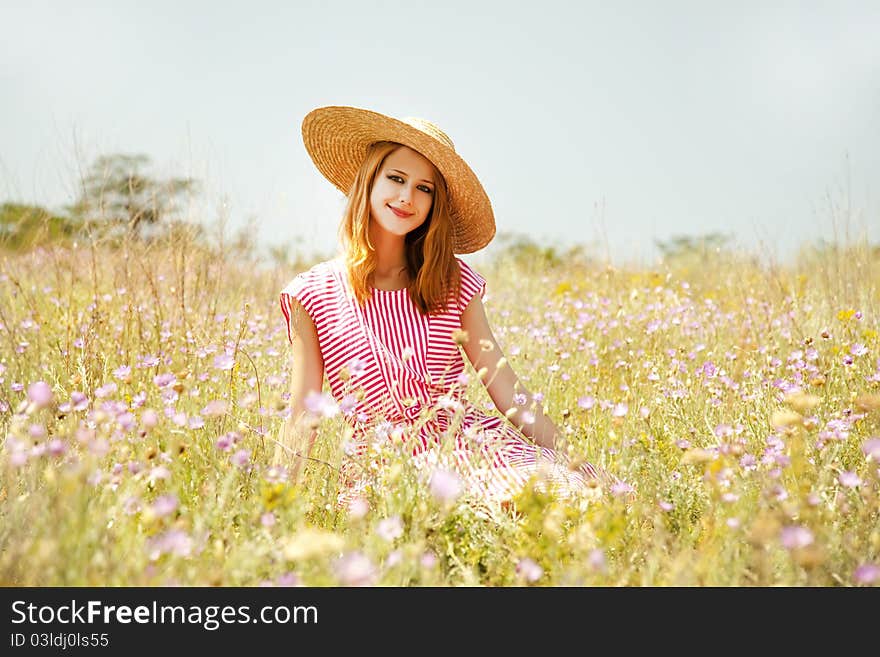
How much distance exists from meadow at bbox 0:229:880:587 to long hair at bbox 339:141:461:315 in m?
0.50

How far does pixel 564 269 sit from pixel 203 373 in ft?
17.6

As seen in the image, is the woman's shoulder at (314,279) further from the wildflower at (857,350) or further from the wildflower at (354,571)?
the wildflower at (857,350)

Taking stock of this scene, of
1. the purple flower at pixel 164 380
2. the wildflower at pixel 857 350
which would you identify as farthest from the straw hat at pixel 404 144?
the wildflower at pixel 857 350

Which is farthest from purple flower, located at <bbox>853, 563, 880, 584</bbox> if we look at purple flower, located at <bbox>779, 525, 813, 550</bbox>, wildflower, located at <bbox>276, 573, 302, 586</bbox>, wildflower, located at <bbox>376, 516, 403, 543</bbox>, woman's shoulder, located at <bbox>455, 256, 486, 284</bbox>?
woman's shoulder, located at <bbox>455, 256, 486, 284</bbox>

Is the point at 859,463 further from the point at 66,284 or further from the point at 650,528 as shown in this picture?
the point at 66,284

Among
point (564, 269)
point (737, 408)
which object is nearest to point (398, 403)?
point (737, 408)

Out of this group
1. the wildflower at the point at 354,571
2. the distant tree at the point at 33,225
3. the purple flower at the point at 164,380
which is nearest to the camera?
the wildflower at the point at 354,571

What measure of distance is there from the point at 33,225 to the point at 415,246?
2799 mm

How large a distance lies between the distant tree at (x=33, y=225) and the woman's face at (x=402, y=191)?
207cm

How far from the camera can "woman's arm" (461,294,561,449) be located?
8.39 ft

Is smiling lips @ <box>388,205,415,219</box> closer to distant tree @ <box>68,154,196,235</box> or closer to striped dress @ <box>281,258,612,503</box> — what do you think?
striped dress @ <box>281,258,612,503</box>

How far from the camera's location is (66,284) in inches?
196

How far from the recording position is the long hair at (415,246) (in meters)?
2.72
